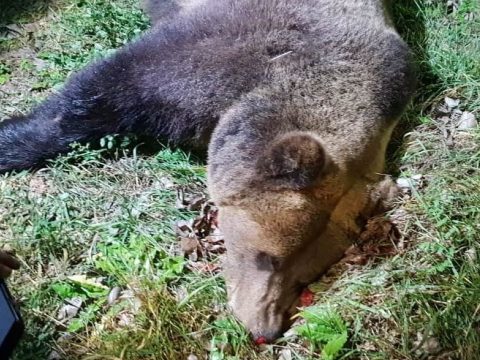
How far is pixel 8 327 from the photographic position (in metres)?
2.67

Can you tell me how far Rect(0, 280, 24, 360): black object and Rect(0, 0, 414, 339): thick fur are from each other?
1.14 meters

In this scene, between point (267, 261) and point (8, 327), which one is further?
point (267, 261)

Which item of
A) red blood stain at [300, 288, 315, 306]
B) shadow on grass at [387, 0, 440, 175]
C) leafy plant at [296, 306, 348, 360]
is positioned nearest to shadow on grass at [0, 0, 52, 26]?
shadow on grass at [387, 0, 440, 175]

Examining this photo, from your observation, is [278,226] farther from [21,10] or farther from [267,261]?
[21,10]

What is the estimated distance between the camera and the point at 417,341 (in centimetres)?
333

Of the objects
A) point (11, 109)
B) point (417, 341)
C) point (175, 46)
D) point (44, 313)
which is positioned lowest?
point (417, 341)

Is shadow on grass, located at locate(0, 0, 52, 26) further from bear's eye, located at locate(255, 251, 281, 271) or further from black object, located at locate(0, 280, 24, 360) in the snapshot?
black object, located at locate(0, 280, 24, 360)

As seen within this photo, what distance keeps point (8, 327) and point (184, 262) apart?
125 cm

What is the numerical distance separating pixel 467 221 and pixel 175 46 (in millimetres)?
1864

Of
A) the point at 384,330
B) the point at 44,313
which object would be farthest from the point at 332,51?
the point at 44,313

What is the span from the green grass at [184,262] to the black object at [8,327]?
2.39 ft

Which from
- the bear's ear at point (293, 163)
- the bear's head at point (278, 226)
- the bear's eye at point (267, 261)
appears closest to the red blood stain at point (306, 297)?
the bear's head at point (278, 226)

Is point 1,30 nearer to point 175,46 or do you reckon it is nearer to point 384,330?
point 175,46

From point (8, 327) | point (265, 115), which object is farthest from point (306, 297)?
point (8, 327)
